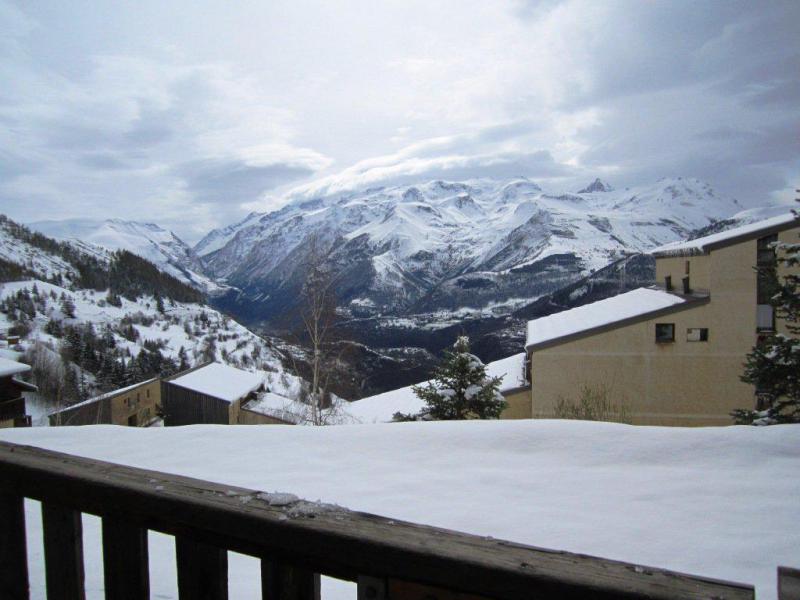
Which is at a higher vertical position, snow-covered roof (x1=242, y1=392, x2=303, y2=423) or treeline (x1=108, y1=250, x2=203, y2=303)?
treeline (x1=108, y1=250, x2=203, y2=303)

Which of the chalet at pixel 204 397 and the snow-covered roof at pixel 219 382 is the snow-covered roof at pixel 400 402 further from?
the snow-covered roof at pixel 219 382

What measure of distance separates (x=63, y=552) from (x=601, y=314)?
2484cm

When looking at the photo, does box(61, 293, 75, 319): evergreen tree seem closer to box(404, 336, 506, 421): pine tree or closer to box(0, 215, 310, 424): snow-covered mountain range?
box(0, 215, 310, 424): snow-covered mountain range

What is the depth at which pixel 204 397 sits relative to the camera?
29531mm

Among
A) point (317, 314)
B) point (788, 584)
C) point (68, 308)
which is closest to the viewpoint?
point (788, 584)

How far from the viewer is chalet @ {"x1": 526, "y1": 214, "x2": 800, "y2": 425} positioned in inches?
854

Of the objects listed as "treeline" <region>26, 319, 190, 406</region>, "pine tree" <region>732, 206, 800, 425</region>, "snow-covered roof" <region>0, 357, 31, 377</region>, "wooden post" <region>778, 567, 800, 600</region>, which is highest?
"wooden post" <region>778, 567, 800, 600</region>

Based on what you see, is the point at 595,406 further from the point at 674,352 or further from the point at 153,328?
the point at 153,328

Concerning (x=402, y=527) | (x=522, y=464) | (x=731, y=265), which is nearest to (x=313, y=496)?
(x=522, y=464)

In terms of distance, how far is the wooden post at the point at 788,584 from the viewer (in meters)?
0.82

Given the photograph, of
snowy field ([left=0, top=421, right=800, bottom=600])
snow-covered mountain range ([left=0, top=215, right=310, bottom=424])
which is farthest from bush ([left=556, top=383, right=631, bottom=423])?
snow-covered mountain range ([left=0, top=215, right=310, bottom=424])

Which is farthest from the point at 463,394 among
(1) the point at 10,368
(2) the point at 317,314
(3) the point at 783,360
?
(1) the point at 10,368

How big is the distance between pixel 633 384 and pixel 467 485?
20.4m

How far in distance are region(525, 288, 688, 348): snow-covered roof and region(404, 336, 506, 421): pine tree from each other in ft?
29.9
